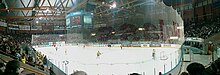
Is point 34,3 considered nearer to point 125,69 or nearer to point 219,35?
point 125,69

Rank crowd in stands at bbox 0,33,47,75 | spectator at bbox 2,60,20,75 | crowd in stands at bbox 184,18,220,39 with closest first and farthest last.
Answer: spectator at bbox 2,60,20,75 < crowd in stands at bbox 0,33,47,75 < crowd in stands at bbox 184,18,220,39

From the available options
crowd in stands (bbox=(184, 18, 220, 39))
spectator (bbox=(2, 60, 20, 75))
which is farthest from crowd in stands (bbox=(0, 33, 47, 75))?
crowd in stands (bbox=(184, 18, 220, 39))

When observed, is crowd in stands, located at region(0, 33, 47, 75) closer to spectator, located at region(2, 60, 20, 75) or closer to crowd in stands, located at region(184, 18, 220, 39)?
spectator, located at region(2, 60, 20, 75)

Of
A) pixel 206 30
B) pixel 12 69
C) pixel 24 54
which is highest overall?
pixel 206 30

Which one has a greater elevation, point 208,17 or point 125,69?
point 208,17

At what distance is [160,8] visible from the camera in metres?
6.84

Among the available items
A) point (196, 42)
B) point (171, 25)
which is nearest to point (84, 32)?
point (171, 25)

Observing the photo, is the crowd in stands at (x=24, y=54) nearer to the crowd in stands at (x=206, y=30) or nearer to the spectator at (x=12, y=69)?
the spectator at (x=12, y=69)

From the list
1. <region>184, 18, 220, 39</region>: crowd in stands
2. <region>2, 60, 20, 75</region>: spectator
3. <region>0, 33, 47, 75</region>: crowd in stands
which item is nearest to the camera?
<region>2, 60, 20, 75</region>: spectator

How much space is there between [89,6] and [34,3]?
38.0 feet

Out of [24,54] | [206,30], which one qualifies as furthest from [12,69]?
[206,30]

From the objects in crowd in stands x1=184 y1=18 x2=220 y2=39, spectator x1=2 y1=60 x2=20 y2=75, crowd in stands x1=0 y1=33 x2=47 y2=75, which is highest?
crowd in stands x1=184 y1=18 x2=220 y2=39

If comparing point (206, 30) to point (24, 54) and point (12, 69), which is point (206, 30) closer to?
point (24, 54)

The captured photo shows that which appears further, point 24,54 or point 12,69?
point 24,54
